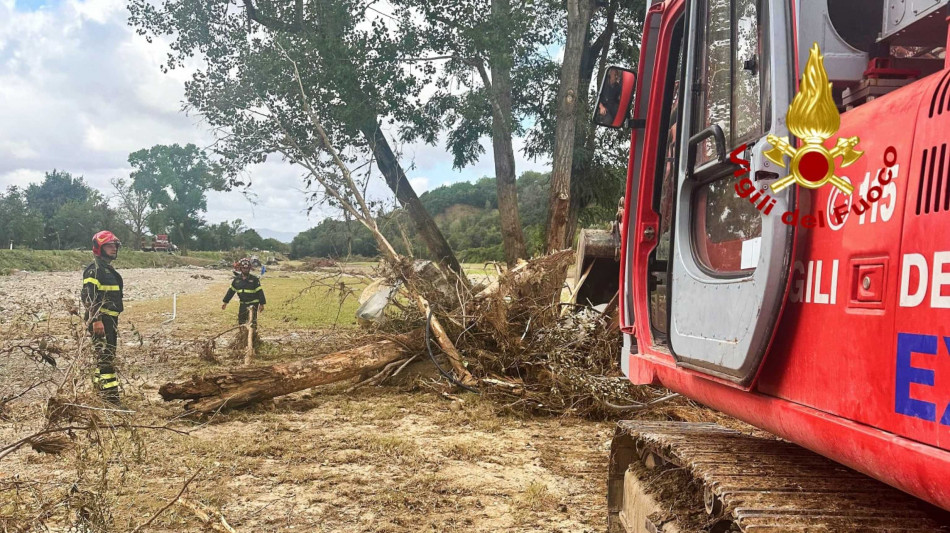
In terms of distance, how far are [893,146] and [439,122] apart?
49.3 ft

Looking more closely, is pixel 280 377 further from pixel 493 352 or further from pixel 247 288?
pixel 247 288

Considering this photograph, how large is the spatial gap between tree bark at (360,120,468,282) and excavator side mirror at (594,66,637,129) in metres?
11.3

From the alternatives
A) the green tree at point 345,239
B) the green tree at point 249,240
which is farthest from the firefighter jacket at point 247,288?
the green tree at point 249,240

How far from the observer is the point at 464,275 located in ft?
38.5

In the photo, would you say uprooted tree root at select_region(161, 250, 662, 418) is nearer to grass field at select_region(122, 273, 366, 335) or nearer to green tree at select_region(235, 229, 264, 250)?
grass field at select_region(122, 273, 366, 335)

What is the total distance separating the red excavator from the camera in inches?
65.8

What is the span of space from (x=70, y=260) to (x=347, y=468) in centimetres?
4267

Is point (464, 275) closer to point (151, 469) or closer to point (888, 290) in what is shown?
point (151, 469)

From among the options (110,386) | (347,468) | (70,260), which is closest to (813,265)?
(347,468)

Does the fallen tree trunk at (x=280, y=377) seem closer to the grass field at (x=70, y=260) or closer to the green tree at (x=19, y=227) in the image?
the grass field at (x=70, y=260)

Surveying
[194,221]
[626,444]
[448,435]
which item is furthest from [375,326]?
[194,221]

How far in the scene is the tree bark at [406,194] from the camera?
1527cm

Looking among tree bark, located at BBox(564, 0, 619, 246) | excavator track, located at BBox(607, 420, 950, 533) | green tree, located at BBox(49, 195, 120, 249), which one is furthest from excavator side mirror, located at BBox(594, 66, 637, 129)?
green tree, located at BBox(49, 195, 120, 249)

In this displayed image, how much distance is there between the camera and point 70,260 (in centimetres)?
4247
